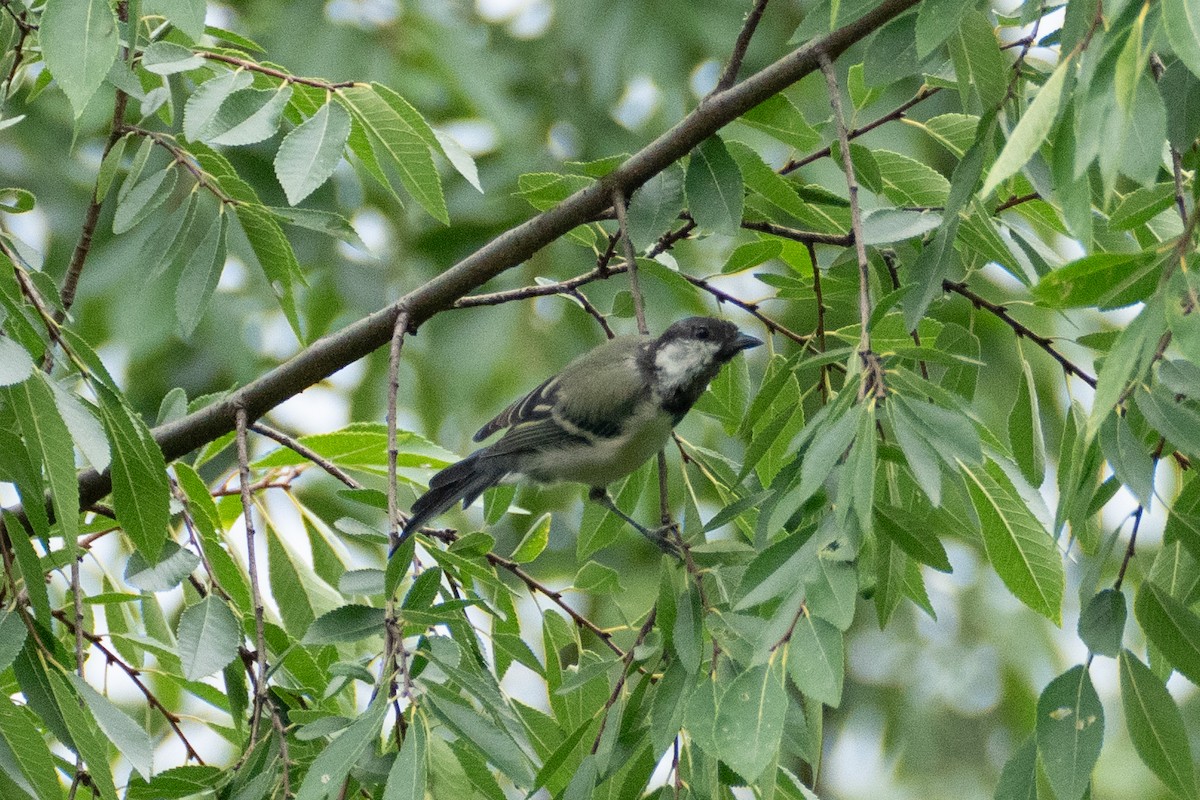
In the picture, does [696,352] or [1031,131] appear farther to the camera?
[696,352]

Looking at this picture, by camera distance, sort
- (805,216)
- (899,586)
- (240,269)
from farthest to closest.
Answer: (240,269)
(805,216)
(899,586)

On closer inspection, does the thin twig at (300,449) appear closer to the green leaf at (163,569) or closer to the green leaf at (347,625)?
the green leaf at (163,569)

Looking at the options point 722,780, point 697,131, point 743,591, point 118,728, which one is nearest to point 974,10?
point 697,131

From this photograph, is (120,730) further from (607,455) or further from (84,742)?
(607,455)

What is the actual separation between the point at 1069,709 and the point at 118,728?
131cm

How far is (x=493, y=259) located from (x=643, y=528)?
1.93 feet

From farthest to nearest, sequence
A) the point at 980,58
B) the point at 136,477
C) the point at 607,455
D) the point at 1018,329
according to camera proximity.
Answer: the point at 607,455 < the point at 1018,329 < the point at 136,477 < the point at 980,58

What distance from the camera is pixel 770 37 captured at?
6141mm

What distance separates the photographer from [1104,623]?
170 centimetres

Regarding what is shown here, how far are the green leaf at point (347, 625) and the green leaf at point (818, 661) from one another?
67cm

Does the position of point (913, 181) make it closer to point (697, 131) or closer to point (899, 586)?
point (697, 131)

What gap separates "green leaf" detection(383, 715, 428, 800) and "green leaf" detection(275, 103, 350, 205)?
845 millimetres

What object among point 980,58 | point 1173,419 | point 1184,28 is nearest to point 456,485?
point 980,58

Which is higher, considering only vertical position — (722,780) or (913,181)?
(913,181)
